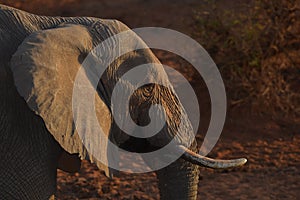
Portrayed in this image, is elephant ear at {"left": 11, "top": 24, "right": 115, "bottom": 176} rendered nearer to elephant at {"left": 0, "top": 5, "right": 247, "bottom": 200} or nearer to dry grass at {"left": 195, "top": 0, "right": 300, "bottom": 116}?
elephant at {"left": 0, "top": 5, "right": 247, "bottom": 200}

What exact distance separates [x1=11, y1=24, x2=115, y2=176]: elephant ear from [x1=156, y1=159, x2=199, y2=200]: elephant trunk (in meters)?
0.30

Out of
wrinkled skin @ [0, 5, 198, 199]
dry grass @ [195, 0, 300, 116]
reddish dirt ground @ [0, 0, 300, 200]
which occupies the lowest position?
reddish dirt ground @ [0, 0, 300, 200]

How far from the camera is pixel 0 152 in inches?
101

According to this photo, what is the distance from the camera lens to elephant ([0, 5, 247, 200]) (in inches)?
94.8

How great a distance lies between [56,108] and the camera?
2.42 meters

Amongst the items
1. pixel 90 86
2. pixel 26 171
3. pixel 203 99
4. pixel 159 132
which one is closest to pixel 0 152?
pixel 26 171

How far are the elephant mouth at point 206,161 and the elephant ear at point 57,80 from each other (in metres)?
0.34

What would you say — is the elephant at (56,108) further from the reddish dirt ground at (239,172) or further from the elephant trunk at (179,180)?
the reddish dirt ground at (239,172)

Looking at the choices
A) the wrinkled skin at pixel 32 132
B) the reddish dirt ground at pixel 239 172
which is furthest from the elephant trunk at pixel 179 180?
the reddish dirt ground at pixel 239 172

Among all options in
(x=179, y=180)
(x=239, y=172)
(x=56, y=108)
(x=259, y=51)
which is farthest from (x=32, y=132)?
(x=259, y=51)

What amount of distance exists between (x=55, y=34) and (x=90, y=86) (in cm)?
26

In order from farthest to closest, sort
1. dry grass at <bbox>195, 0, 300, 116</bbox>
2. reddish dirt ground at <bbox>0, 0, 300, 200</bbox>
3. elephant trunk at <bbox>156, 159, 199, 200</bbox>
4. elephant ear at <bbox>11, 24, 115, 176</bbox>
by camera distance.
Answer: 1. dry grass at <bbox>195, 0, 300, 116</bbox>
2. reddish dirt ground at <bbox>0, 0, 300, 200</bbox>
3. elephant trunk at <bbox>156, 159, 199, 200</bbox>
4. elephant ear at <bbox>11, 24, 115, 176</bbox>

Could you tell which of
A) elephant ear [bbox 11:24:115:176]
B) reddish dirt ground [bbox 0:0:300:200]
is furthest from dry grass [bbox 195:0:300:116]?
elephant ear [bbox 11:24:115:176]

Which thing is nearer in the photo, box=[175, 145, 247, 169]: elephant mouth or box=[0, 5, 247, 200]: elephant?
box=[0, 5, 247, 200]: elephant
